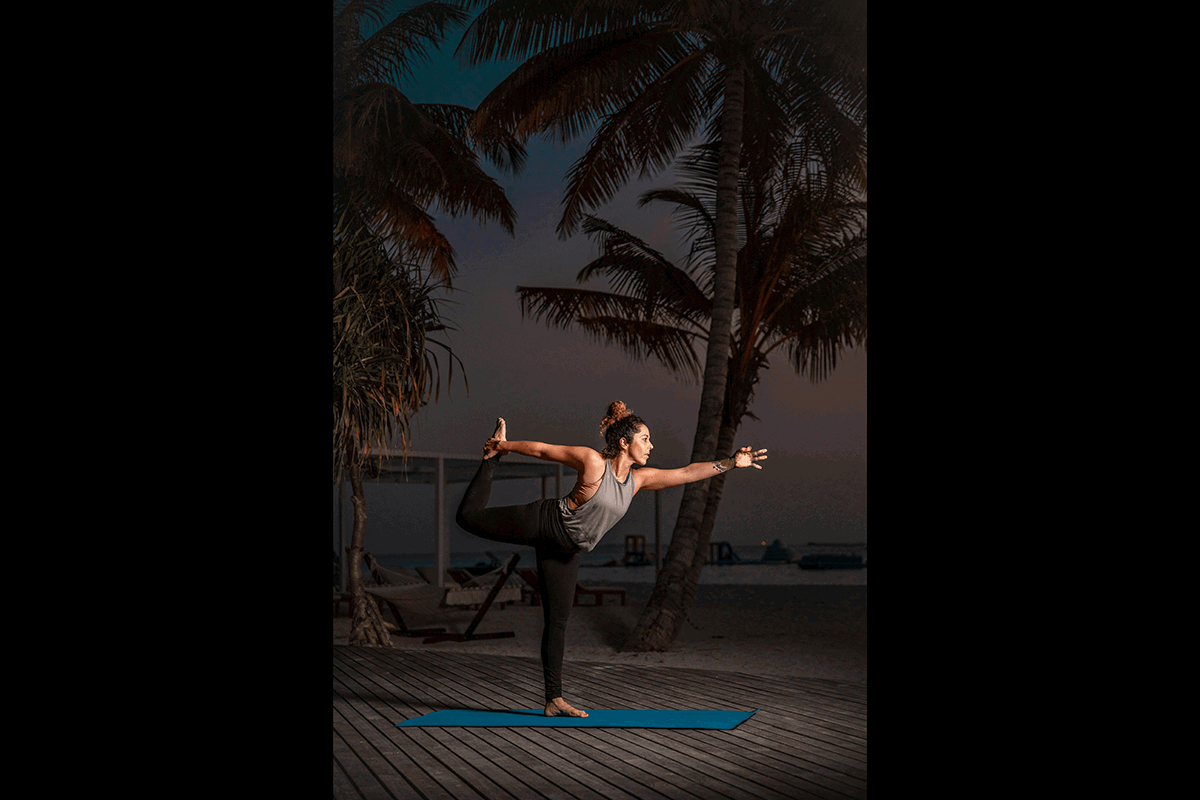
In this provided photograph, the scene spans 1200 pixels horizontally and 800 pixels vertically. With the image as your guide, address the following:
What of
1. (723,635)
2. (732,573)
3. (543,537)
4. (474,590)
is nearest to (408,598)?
(474,590)

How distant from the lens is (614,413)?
15.7 ft

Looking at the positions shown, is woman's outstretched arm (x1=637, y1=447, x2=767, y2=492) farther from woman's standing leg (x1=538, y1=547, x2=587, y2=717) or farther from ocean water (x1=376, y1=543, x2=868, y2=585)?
ocean water (x1=376, y1=543, x2=868, y2=585)

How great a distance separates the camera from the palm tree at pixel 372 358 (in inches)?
284

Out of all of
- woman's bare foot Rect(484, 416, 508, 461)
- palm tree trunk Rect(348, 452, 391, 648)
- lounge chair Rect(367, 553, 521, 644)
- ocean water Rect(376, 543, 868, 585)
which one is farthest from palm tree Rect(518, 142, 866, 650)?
ocean water Rect(376, 543, 868, 585)

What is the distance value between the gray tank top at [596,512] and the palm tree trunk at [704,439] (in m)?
3.90

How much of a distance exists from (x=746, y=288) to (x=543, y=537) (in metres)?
7.00

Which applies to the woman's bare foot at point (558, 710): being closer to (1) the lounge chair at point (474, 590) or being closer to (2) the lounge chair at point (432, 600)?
(2) the lounge chair at point (432, 600)

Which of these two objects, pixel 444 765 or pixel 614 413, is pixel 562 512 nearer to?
pixel 614 413

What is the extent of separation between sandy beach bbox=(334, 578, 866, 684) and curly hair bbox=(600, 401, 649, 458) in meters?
2.33

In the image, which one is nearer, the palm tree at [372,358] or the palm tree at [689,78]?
the palm tree at [372,358]

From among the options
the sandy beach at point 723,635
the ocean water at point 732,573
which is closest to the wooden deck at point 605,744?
the sandy beach at point 723,635

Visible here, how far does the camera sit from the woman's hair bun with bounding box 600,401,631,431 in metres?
4.73

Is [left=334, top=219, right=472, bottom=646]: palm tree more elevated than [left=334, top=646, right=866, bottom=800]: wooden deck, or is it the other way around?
[left=334, top=219, right=472, bottom=646]: palm tree
